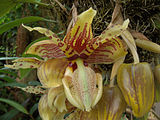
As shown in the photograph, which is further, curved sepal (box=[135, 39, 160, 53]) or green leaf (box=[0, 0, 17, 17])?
green leaf (box=[0, 0, 17, 17])

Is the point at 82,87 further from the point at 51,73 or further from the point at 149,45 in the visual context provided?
the point at 149,45

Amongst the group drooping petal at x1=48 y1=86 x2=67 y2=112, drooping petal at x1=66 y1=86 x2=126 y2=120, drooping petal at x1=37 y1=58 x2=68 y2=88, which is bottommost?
drooping petal at x1=66 y1=86 x2=126 y2=120

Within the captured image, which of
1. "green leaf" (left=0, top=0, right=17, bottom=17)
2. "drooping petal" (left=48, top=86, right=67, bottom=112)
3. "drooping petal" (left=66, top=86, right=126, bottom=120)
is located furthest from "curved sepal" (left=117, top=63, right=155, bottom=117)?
"green leaf" (left=0, top=0, right=17, bottom=17)

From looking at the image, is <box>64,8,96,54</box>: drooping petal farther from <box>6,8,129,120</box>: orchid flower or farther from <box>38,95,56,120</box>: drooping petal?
<box>38,95,56,120</box>: drooping petal

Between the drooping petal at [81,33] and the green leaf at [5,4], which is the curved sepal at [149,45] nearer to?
the drooping petal at [81,33]

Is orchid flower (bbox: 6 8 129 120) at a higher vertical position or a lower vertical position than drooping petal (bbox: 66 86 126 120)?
higher

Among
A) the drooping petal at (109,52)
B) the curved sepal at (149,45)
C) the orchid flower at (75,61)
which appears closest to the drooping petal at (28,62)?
the orchid flower at (75,61)
